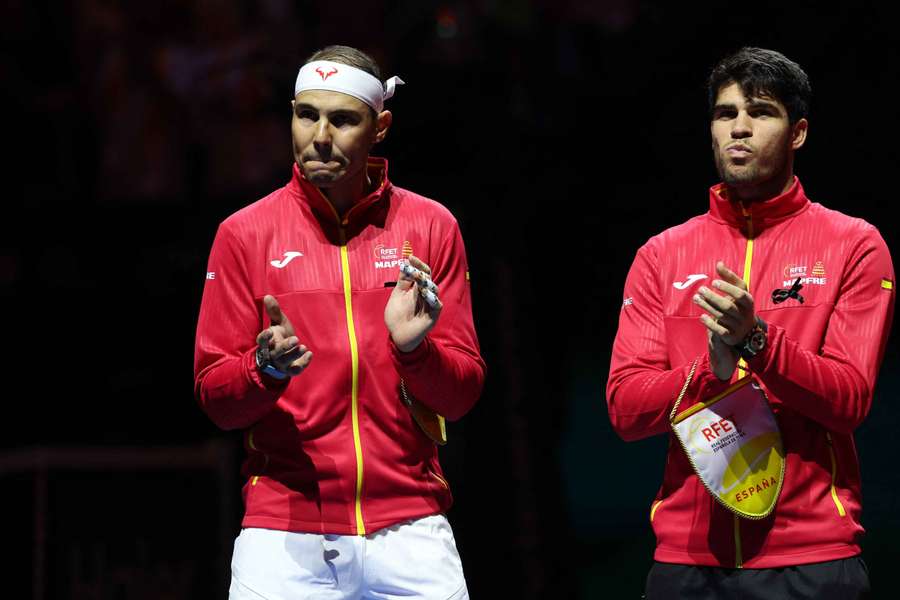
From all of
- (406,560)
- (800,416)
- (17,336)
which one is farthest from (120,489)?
(800,416)

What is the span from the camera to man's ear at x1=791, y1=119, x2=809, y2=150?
149 inches

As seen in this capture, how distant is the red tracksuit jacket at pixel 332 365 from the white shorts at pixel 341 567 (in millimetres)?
36

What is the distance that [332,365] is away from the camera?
12.1 ft

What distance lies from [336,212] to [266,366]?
0.57 meters

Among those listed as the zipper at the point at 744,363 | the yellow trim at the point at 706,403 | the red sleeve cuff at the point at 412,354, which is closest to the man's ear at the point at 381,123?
the red sleeve cuff at the point at 412,354

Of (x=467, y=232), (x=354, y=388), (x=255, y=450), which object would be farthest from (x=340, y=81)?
(x=467, y=232)

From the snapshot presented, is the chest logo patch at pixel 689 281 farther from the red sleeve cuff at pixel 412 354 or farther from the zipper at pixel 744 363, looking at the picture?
the red sleeve cuff at pixel 412 354

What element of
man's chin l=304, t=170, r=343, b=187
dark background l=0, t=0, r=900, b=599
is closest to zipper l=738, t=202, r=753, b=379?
man's chin l=304, t=170, r=343, b=187

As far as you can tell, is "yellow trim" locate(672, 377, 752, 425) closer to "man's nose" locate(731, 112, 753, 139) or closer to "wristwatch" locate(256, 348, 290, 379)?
"man's nose" locate(731, 112, 753, 139)

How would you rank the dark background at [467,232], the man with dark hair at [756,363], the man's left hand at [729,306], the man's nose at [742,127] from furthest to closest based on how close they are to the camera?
the dark background at [467,232] → the man's nose at [742,127] → the man with dark hair at [756,363] → the man's left hand at [729,306]

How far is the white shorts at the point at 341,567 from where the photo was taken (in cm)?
356

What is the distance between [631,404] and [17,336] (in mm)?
3625

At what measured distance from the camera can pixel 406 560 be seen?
362cm

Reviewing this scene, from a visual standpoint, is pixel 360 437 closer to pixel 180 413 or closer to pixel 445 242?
pixel 445 242
